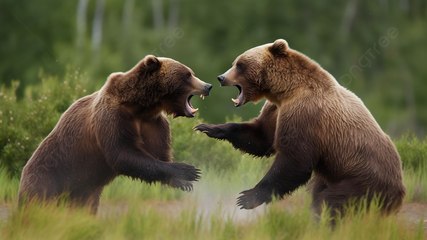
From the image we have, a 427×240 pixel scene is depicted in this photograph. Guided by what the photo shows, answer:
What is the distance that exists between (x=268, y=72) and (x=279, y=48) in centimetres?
19

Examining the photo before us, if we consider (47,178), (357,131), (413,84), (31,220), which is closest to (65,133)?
(47,178)

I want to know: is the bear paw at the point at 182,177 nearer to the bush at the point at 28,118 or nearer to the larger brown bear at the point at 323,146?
the larger brown bear at the point at 323,146

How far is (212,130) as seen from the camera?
21.9 feet

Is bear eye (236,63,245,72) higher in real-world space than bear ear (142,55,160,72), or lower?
higher

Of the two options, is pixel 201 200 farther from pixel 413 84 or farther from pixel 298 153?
pixel 413 84

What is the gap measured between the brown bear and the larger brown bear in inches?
23.3

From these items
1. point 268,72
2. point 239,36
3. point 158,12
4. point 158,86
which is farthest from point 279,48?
point 158,12

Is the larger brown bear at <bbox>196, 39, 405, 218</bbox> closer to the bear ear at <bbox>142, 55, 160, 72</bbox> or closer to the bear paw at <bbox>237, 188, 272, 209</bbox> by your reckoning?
the bear paw at <bbox>237, 188, 272, 209</bbox>

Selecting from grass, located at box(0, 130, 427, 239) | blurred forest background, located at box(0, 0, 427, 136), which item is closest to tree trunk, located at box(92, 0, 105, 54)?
blurred forest background, located at box(0, 0, 427, 136)

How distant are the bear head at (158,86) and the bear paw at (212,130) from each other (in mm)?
135

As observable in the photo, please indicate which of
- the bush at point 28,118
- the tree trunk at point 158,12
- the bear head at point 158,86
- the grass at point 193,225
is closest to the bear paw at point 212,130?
the bear head at point 158,86

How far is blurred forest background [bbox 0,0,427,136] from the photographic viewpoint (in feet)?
91.7

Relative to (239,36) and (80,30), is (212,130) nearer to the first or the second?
(80,30)

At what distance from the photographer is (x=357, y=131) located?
6.02 meters
